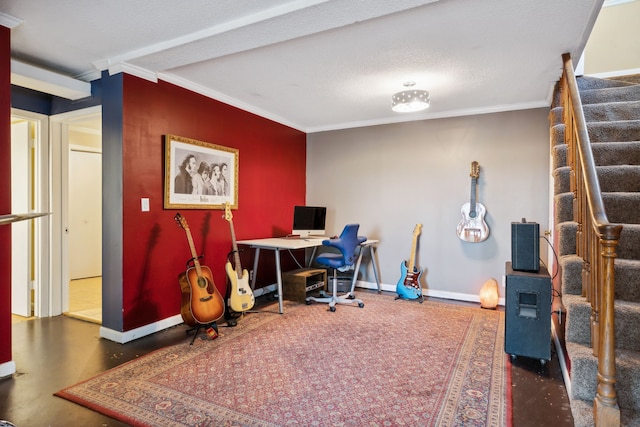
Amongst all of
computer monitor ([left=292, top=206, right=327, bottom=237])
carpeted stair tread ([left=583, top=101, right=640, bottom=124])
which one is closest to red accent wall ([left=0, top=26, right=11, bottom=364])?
computer monitor ([left=292, top=206, right=327, bottom=237])

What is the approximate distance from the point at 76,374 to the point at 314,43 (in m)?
2.71

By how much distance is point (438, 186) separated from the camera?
4.37m

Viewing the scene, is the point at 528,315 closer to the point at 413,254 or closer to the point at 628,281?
the point at 628,281

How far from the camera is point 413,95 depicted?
333 cm

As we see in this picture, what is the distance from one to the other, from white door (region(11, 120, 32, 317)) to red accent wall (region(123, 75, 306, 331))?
140 centimetres

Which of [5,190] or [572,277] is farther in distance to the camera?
[5,190]

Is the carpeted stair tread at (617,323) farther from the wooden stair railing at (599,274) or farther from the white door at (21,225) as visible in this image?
the white door at (21,225)

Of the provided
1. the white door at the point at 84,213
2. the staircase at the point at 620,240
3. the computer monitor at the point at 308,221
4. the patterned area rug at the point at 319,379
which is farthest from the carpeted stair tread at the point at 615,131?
the white door at the point at 84,213

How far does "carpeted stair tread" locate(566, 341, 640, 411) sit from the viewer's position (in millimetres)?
1628

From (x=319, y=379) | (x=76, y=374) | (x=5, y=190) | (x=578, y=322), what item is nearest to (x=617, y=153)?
(x=578, y=322)

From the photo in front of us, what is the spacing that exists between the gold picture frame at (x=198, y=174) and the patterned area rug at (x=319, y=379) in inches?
48.7

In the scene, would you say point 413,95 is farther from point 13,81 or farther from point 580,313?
point 13,81

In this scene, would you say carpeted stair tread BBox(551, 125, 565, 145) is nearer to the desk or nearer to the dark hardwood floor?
the dark hardwood floor

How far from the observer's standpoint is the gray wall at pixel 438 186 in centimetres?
397
